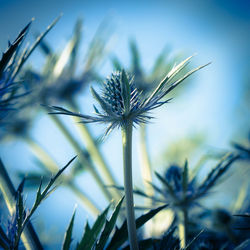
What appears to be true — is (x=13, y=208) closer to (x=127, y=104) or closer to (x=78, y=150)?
(x=127, y=104)

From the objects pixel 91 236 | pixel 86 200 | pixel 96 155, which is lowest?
pixel 91 236

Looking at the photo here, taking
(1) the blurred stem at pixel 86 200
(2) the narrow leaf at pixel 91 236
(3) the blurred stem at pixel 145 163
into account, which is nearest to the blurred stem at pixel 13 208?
(2) the narrow leaf at pixel 91 236

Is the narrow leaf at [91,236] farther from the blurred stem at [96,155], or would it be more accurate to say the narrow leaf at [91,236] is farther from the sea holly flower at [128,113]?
the blurred stem at [96,155]

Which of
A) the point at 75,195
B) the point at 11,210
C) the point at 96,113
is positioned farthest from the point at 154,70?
the point at 11,210

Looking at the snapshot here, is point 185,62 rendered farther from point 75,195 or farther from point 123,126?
point 75,195

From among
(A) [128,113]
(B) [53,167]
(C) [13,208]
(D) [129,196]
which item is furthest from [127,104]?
(B) [53,167]

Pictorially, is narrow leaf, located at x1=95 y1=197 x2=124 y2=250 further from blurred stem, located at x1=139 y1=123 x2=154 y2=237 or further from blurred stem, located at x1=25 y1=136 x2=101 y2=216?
blurred stem, located at x1=25 y1=136 x2=101 y2=216
